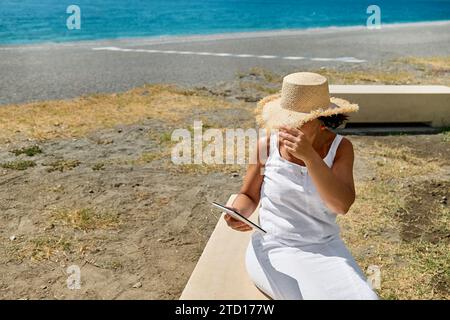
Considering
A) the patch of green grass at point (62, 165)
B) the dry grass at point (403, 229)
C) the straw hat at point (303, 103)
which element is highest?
the straw hat at point (303, 103)

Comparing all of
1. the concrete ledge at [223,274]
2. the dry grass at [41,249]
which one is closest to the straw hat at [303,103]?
the concrete ledge at [223,274]

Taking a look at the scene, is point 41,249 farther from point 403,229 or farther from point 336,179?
point 403,229

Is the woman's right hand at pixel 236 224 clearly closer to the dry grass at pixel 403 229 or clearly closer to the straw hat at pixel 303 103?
the straw hat at pixel 303 103

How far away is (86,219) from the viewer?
5.60 meters

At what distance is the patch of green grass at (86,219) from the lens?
5484 millimetres

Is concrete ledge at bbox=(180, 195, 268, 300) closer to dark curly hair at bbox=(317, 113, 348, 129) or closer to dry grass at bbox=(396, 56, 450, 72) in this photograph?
dark curly hair at bbox=(317, 113, 348, 129)

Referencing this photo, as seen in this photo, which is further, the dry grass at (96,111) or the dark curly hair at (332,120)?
the dry grass at (96,111)

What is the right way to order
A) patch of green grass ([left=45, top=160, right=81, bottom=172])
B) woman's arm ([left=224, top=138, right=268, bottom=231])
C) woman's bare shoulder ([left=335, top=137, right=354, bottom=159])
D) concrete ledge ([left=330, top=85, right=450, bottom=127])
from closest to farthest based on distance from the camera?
woman's bare shoulder ([left=335, top=137, right=354, bottom=159])
woman's arm ([left=224, top=138, right=268, bottom=231])
patch of green grass ([left=45, top=160, right=81, bottom=172])
concrete ledge ([left=330, top=85, right=450, bottom=127])

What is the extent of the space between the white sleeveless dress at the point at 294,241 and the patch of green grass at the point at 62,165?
4.42 metres

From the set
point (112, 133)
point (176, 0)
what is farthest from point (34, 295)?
point (176, 0)

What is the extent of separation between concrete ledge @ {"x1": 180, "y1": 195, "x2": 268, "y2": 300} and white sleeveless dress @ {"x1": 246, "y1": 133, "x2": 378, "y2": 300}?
12cm

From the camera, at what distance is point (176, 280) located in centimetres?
457

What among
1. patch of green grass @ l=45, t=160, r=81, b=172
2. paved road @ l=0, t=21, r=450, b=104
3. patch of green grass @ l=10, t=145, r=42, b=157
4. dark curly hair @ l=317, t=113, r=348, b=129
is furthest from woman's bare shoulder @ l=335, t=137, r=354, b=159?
paved road @ l=0, t=21, r=450, b=104

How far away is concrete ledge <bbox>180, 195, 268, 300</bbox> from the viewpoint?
10.6 ft
